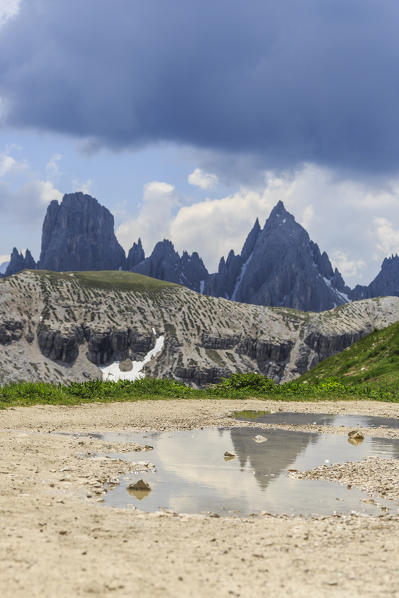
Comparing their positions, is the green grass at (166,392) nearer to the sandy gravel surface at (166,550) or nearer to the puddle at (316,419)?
the puddle at (316,419)

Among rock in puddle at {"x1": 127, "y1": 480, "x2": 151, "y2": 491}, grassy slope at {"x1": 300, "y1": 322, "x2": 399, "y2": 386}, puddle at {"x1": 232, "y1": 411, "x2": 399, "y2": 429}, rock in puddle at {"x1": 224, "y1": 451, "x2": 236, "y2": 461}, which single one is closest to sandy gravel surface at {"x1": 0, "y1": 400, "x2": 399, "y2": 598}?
rock in puddle at {"x1": 127, "y1": 480, "x2": 151, "y2": 491}

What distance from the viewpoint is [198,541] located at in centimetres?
774

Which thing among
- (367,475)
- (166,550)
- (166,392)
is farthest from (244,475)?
(166,392)

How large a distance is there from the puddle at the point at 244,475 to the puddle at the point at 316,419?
3.51m

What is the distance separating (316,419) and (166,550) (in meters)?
18.9

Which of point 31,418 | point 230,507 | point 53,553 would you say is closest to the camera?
point 53,553

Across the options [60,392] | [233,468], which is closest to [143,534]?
[233,468]

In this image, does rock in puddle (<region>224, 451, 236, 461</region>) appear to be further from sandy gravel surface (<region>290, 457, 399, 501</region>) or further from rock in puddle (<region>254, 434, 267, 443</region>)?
rock in puddle (<region>254, 434, 267, 443</region>)

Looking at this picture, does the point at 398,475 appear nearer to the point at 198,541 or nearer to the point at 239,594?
the point at 198,541

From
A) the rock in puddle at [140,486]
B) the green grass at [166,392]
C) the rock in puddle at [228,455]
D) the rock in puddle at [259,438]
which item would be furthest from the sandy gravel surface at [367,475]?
the green grass at [166,392]

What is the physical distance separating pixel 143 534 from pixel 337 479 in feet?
20.2

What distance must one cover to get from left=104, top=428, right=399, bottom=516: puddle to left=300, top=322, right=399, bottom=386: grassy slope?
20.6 m

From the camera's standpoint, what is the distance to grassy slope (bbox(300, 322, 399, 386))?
3919cm

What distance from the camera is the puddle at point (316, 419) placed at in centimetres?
2330
